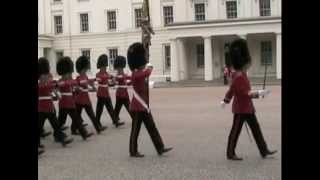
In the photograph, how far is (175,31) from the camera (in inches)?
1721

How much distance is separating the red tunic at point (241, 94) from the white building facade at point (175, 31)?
1213 inches

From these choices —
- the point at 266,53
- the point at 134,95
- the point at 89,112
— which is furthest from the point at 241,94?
the point at 266,53

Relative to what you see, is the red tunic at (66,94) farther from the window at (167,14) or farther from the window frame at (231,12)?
the window at (167,14)

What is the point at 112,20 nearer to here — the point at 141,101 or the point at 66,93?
the point at 66,93

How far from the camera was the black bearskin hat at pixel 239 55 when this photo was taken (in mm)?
8602

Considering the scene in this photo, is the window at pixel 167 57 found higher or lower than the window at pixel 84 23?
lower

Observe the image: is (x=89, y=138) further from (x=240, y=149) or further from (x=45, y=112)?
(x=240, y=149)

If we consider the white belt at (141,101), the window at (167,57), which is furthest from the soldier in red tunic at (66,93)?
the window at (167,57)

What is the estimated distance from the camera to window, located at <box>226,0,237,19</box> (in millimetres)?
44312

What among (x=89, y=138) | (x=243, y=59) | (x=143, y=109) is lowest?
(x=89, y=138)

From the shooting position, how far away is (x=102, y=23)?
49.1 m

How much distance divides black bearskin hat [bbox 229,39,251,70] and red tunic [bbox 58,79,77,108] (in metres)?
3.48

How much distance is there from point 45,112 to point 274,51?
112 ft
